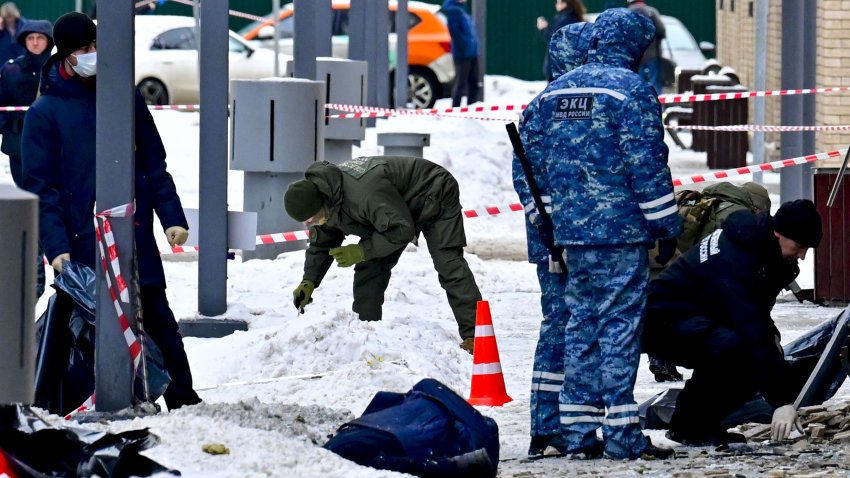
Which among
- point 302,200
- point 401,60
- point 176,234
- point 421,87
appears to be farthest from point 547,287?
point 421,87

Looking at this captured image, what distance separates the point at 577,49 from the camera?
277 inches

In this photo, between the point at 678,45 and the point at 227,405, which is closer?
the point at 227,405

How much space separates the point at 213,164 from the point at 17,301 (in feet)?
16.1

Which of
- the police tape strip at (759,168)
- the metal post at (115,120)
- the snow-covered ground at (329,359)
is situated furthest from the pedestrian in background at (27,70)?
the metal post at (115,120)

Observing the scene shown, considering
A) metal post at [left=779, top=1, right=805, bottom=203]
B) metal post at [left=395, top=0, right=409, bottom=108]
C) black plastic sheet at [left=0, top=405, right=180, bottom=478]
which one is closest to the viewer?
black plastic sheet at [left=0, top=405, right=180, bottom=478]

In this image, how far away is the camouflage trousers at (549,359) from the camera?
7020mm

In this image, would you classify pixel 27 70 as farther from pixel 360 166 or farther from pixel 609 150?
pixel 609 150

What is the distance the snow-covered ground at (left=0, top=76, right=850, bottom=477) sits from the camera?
6133 mm

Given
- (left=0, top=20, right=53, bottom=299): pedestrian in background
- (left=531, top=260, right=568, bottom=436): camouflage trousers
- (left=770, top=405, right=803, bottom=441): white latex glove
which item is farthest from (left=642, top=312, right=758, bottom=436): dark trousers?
(left=0, top=20, right=53, bottom=299): pedestrian in background

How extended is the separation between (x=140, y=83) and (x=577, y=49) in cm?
1839

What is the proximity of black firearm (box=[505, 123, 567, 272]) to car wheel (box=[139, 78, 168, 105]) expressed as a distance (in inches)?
713

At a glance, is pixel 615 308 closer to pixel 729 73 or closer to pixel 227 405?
pixel 227 405

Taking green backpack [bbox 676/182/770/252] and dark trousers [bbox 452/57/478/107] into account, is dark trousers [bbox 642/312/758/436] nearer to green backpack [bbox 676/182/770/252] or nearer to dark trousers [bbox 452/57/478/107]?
green backpack [bbox 676/182/770/252]

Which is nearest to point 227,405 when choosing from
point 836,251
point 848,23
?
point 836,251
